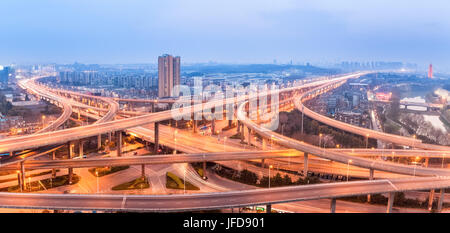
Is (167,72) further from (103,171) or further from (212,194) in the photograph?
(212,194)

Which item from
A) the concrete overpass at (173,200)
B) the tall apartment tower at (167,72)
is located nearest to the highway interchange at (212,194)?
the concrete overpass at (173,200)

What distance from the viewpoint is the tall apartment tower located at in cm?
3319

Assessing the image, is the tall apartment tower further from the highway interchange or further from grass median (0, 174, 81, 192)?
grass median (0, 174, 81, 192)

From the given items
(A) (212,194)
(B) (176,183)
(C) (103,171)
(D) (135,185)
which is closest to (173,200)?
(A) (212,194)

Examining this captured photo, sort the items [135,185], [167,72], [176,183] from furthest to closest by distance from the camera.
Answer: [167,72], [176,183], [135,185]

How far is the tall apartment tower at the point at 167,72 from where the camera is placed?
3319 cm

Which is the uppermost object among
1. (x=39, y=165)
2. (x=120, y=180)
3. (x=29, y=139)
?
(x=29, y=139)

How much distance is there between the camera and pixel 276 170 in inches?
485

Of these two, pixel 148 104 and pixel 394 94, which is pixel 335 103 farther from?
pixel 148 104

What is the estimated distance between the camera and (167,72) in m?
33.6

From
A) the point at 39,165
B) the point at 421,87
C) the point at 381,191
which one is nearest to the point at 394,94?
the point at 421,87

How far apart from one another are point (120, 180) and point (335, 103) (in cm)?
2239

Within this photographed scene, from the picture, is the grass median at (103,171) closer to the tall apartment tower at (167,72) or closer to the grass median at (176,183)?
the grass median at (176,183)

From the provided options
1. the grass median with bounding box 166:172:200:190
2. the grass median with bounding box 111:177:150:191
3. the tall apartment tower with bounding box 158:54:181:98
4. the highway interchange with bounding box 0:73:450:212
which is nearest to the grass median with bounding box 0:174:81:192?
the highway interchange with bounding box 0:73:450:212
